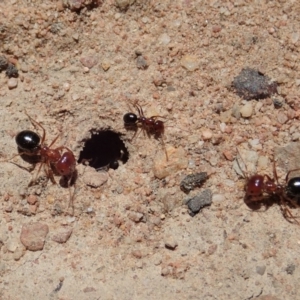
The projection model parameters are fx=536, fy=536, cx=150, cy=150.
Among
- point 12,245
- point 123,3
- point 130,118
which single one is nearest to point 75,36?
point 123,3

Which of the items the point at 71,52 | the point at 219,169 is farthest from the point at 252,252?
the point at 71,52

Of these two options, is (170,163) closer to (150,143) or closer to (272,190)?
(150,143)

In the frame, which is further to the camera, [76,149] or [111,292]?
[76,149]

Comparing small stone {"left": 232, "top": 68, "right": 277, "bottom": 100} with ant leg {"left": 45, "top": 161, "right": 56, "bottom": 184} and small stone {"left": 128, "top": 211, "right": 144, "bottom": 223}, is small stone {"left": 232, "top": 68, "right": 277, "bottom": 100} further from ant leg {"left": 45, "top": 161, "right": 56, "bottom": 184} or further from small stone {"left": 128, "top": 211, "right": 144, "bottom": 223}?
ant leg {"left": 45, "top": 161, "right": 56, "bottom": 184}

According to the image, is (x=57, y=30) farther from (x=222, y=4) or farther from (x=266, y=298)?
(x=266, y=298)

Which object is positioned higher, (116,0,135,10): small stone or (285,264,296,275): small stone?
(116,0,135,10): small stone

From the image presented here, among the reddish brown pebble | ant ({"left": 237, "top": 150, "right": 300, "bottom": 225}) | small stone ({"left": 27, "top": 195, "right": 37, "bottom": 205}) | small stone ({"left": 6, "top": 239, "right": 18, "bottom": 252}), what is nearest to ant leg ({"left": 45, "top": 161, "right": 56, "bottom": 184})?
small stone ({"left": 27, "top": 195, "right": 37, "bottom": 205})

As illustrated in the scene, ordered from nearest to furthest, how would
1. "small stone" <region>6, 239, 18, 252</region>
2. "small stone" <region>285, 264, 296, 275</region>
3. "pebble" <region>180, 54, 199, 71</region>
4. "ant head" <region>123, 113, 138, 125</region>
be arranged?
"small stone" <region>285, 264, 296, 275</region>
"small stone" <region>6, 239, 18, 252</region>
"ant head" <region>123, 113, 138, 125</region>
"pebble" <region>180, 54, 199, 71</region>
